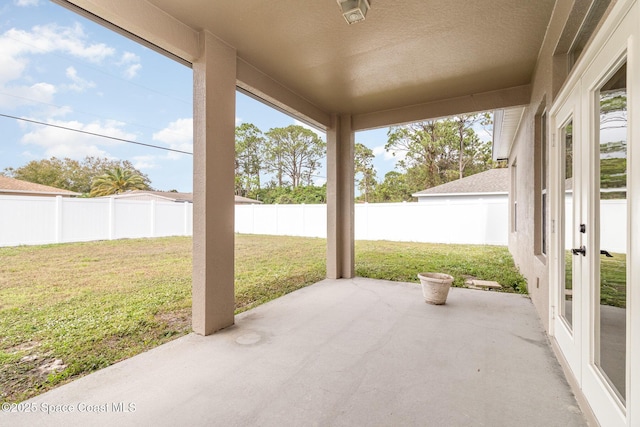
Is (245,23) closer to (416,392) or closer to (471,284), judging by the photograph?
(416,392)

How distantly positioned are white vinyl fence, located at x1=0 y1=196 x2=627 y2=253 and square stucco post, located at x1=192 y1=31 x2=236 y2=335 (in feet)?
21.6

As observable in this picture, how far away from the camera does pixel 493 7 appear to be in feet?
8.07

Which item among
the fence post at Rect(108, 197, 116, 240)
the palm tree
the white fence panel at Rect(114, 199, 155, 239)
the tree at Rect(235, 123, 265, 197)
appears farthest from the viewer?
the tree at Rect(235, 123, 265, 197)

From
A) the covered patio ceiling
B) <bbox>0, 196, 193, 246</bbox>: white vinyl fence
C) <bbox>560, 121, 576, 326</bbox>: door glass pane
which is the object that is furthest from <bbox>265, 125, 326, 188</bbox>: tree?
<bbox>560, 121, 576, 326</bbox>: door glass pane

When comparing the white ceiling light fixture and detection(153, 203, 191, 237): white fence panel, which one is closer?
the white ceiling light fixture

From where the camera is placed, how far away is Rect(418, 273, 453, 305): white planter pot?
3.74 meters

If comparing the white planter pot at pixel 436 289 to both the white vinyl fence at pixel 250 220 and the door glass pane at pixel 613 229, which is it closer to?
the door glass pane at pixel 613 229

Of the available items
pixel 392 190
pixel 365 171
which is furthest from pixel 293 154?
pixel 392 190

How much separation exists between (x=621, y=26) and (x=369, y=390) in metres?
2.32

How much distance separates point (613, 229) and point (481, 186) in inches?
477

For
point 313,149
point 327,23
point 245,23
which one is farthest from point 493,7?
point 313,149

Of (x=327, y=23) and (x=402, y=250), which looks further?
(x=402, y=250)

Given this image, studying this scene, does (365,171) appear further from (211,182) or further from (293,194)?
(211,182)

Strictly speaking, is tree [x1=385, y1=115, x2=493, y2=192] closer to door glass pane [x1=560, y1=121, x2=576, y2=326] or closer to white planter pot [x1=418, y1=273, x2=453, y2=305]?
white planter pot [x1=418, y1=273, x2=453, y2=305]
